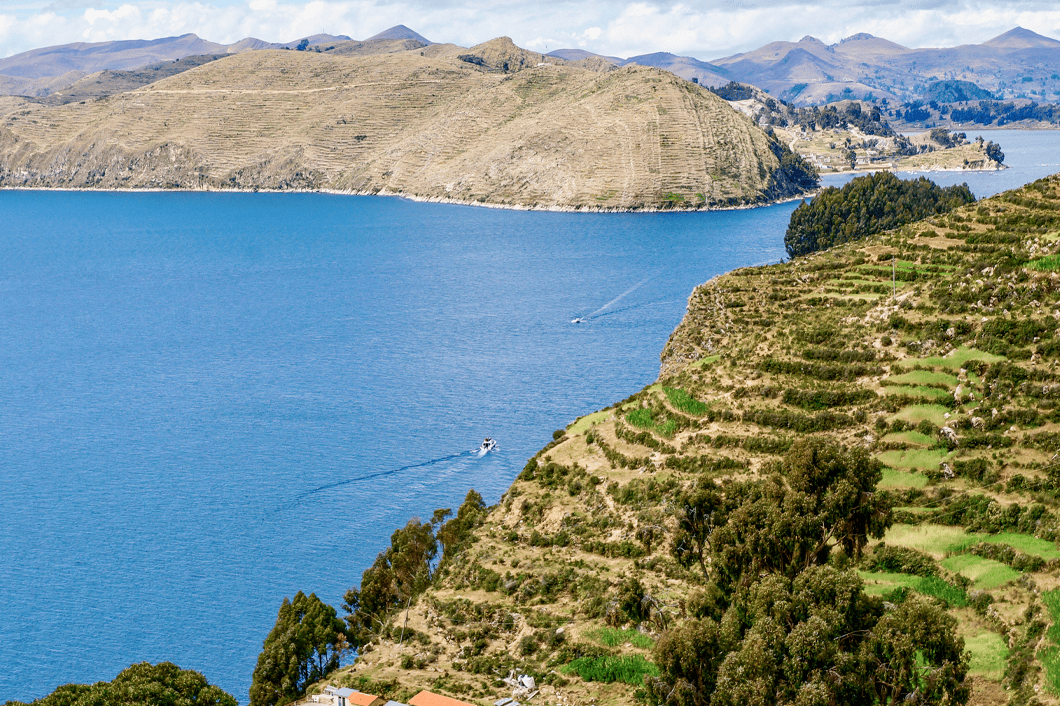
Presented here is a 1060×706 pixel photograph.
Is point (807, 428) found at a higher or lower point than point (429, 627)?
higher

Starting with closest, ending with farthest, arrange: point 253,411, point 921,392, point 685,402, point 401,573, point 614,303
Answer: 1. point 401,573
2. point 921,392
3. point 685,402
4. point 253,411
5. point 614,303

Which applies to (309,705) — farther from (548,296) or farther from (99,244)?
(99,244)

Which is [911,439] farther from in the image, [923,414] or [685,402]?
[685,402]

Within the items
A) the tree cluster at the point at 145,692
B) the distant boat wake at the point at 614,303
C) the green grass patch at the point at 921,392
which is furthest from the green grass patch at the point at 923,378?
the distant boat wake at the point at 614,303

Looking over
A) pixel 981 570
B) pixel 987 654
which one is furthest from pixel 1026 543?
pixel 987 654

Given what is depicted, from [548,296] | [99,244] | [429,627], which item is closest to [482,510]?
[429,627]

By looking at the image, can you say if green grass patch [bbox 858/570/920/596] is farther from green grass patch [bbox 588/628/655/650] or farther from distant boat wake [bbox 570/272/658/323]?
distant boat wake [bbox 570/272/658/323]
